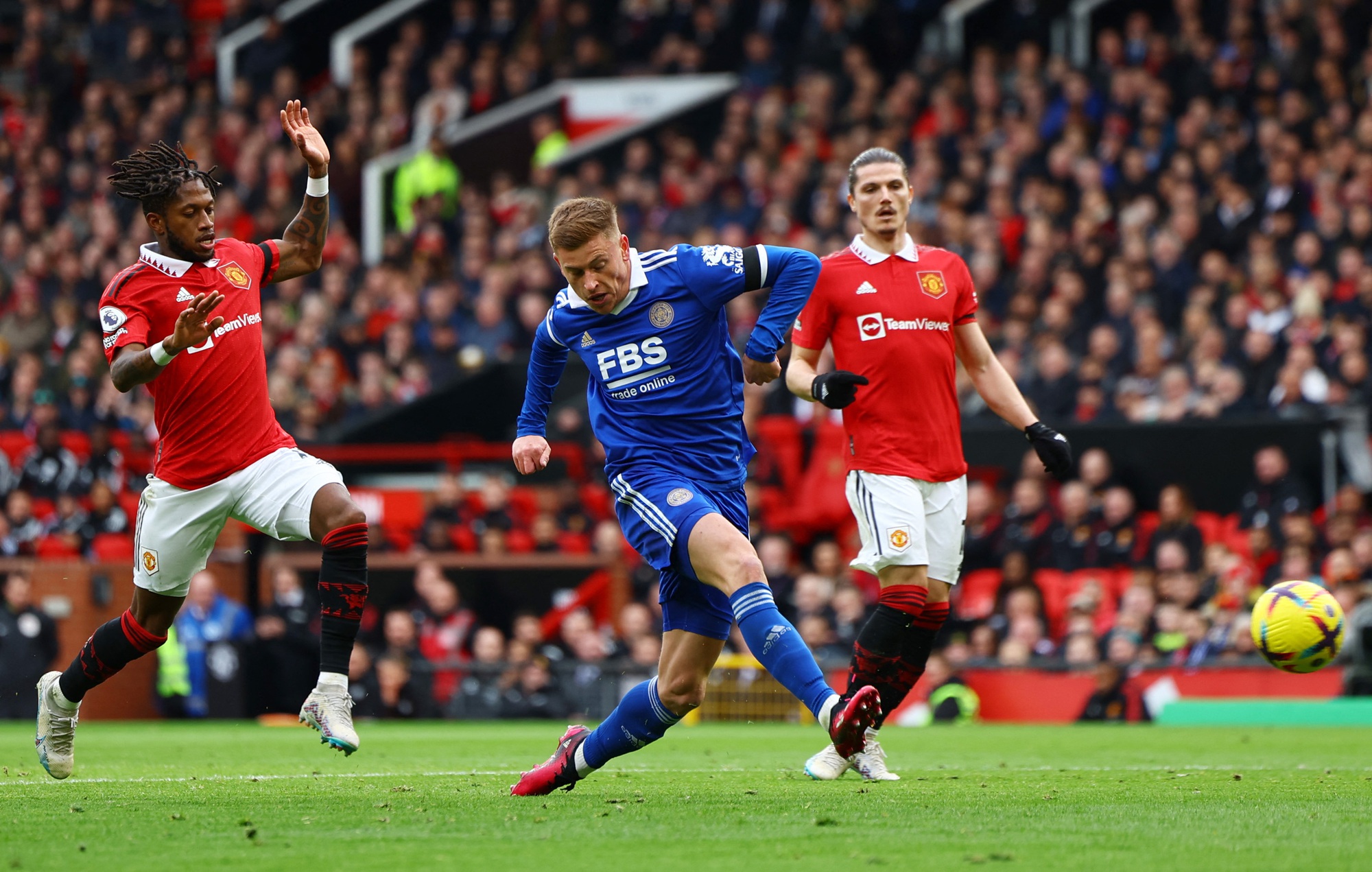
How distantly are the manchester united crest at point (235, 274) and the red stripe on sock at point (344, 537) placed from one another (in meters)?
1.10

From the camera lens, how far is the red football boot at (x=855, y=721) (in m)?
5.57

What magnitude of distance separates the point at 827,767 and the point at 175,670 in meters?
10.2

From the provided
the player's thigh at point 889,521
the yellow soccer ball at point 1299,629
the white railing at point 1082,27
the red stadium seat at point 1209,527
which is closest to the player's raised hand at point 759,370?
the player's thigh at point 889,521

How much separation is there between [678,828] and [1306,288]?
1141 cm

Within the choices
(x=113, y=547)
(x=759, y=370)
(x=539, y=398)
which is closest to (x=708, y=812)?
(x=759, y=370)

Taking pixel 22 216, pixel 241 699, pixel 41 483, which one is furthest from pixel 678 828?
pixel 22 216

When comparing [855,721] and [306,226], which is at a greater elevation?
[306,226]

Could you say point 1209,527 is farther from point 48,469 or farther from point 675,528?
point 48,469

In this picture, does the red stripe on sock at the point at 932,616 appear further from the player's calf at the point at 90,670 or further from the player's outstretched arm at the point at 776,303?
the player's calf at the point at 90,670

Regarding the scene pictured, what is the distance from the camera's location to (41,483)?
58.7 feet

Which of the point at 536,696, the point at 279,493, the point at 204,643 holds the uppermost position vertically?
the point at 279,493

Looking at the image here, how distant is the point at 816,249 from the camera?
1878 cm

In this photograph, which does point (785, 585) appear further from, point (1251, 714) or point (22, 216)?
point (22, 216)

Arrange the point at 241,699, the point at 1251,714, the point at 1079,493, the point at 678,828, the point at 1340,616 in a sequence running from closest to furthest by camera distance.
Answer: the point at 678,828 < the point at 1340,616 < the point at 1251,714 < the point at 1079,493 < the point at 241,699
